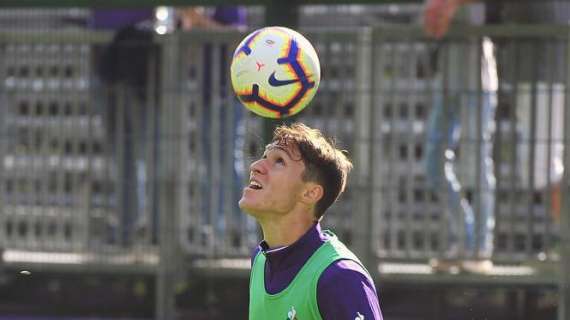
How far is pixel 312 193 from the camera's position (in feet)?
16.4

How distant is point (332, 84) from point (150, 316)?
2216mm

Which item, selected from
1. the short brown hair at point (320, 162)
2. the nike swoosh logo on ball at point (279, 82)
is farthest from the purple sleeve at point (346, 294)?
the nike swoosh logo on ball at point (279, 82)

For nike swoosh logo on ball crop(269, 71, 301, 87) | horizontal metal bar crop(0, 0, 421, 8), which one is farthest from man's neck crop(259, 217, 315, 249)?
horizontal metal bar crop(0, 0, 421, 8)

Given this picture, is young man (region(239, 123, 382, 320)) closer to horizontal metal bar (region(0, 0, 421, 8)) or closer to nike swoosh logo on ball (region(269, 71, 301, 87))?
nike swoosh logo on ball (region(269, 71, 301, 87))

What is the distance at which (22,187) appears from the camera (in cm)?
955

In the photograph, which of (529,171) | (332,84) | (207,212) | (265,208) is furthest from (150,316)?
(265,208)

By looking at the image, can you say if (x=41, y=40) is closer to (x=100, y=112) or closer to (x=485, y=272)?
(x=100, y=112)

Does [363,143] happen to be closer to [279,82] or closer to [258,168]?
[279,82]

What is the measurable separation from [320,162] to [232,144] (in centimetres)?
403

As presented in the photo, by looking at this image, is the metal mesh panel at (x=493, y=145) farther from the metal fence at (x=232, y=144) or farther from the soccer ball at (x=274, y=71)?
the soccer ball at (x=274, y=71)

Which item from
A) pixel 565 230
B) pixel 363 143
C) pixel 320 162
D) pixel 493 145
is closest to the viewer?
pixel 320 162

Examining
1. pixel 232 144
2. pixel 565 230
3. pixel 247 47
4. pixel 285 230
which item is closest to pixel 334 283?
pixel 285 230

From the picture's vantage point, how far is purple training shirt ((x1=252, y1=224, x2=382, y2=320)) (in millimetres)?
4367

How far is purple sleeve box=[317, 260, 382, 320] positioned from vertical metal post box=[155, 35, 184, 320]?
4567 mm
